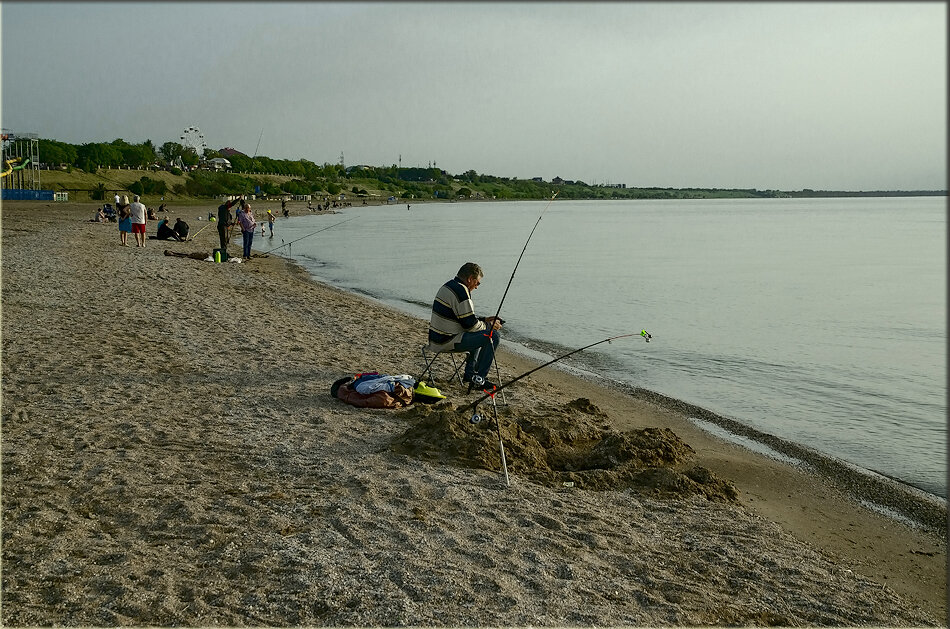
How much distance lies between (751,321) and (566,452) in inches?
443

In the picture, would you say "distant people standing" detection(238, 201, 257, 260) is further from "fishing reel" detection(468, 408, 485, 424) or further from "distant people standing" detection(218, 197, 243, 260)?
"fishing reel" detection(468, 408, 485, 424)

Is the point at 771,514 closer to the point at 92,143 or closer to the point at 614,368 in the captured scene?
the point at 614,368

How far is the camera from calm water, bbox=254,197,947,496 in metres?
8.48

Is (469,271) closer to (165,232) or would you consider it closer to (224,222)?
(224,222)

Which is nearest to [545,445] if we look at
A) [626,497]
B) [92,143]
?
[626,497]

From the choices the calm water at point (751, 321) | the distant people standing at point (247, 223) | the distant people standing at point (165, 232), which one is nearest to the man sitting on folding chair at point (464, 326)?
the calm water at point (751, 321)

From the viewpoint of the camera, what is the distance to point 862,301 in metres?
18.9

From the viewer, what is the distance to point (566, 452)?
18.9ft

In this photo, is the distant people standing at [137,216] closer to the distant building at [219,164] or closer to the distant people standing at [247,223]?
the distant people standing at [247,223]

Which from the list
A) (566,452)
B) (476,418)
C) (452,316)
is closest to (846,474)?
(566,452)

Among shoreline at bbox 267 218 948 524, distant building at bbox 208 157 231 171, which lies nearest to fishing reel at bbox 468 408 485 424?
shoreline at bbox 267 218 948 524

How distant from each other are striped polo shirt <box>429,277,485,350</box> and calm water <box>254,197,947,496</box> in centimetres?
346

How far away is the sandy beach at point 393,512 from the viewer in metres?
3.38

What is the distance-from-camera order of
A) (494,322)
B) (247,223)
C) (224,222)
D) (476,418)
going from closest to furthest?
(476,418) → (494,322) → (224,222) → (247,223)
